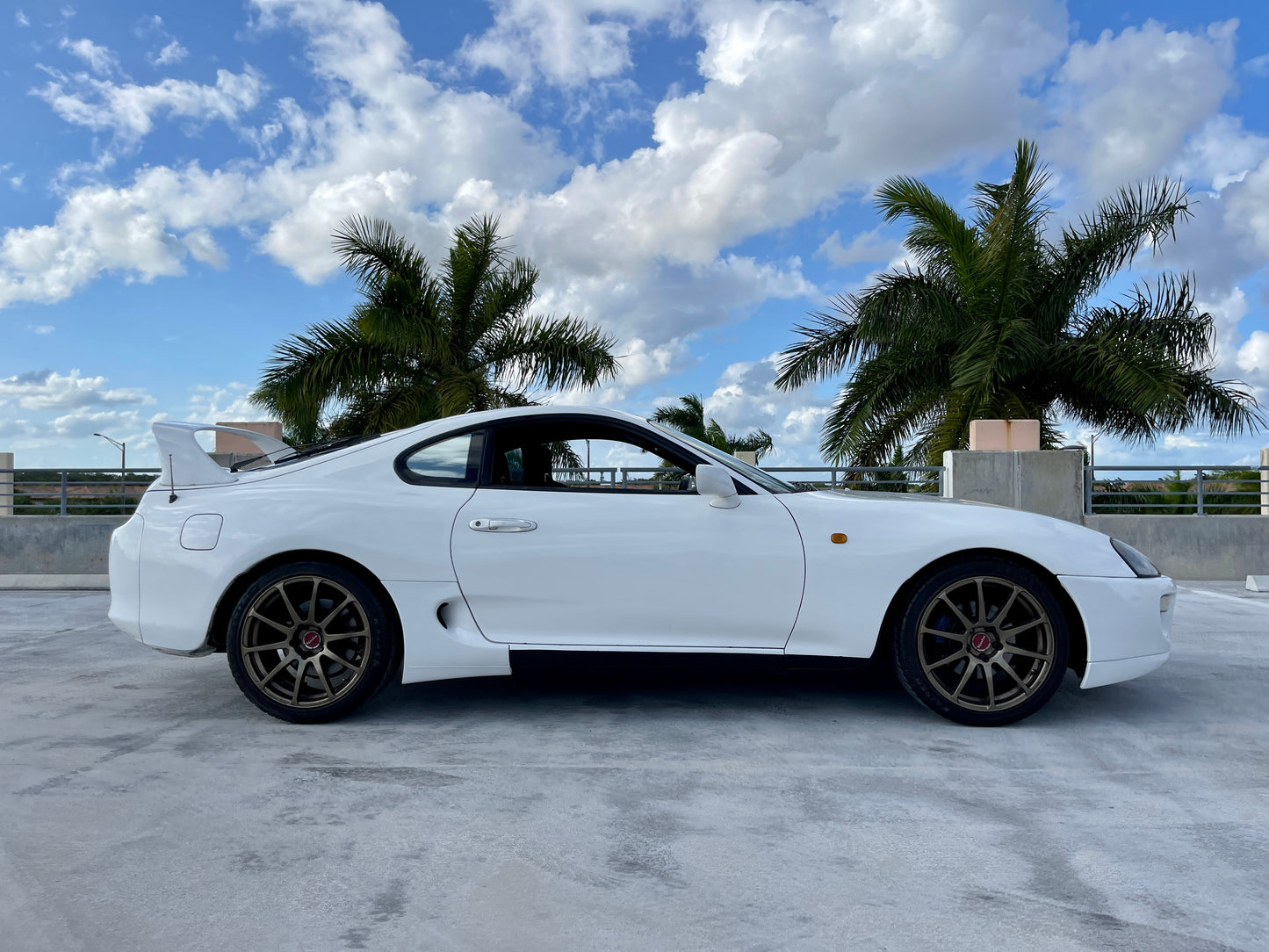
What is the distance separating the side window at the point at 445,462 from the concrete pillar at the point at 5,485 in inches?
553

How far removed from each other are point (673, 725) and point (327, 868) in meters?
1.86

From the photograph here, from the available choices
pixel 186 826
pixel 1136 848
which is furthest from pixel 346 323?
pixel 1136 848

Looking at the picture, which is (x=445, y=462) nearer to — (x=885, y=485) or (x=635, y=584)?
(x=635, y=584)

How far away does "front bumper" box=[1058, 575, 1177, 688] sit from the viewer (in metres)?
4.16

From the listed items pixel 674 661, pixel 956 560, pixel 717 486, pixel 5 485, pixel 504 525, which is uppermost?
pixel 5 485

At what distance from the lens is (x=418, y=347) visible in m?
17.8

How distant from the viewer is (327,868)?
2717mm

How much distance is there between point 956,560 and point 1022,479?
8.92 meters

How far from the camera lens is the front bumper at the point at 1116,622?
416 centimetres

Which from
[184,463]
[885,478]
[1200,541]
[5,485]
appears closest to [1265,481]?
[1200,541]

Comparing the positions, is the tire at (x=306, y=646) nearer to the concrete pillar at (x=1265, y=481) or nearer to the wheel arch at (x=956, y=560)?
the wheel arch at (x=956, y=560)

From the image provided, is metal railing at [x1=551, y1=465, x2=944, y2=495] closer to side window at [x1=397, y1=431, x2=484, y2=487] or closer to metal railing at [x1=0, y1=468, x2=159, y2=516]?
side window at [x1=397, y1=431, x2=484, y2=487]

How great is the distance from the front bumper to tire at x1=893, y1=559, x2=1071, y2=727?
0.38ft

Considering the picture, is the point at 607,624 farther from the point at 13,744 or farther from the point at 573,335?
the point at 573,335
